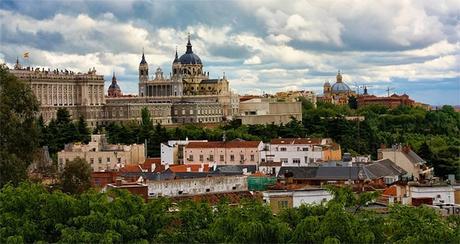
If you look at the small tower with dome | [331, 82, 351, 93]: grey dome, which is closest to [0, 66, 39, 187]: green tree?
the small tower with dome

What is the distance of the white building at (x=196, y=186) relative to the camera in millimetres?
40097

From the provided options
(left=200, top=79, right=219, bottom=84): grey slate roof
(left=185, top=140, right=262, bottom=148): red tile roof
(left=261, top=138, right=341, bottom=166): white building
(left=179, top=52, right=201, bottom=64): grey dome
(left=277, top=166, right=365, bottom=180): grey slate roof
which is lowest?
(left=277, top=166, right=365, bottom=180): grey slate roof

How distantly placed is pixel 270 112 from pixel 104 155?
2301 inches

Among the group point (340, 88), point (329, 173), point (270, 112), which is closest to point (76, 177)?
point (329, 173)

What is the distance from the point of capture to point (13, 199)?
2361 centimetres

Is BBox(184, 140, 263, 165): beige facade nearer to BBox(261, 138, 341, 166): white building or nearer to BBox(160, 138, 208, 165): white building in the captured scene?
BBox(160, 138, 208, 165): white building

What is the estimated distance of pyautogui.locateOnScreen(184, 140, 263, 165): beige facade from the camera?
65.7m

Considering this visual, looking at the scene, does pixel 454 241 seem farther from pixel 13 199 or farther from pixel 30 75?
pixel 30 75

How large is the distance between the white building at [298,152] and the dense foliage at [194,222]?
39363mm

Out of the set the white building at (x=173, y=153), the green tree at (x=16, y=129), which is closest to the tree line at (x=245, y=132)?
the green tree at (x=16, y=129)

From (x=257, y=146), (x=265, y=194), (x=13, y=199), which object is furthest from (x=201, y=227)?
(x=257, y=146)

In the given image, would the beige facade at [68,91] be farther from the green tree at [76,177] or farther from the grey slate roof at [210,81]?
the green tree at [76,177]

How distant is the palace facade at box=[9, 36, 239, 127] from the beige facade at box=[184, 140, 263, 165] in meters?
48.5

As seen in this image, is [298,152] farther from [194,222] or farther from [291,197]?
[194,222]
